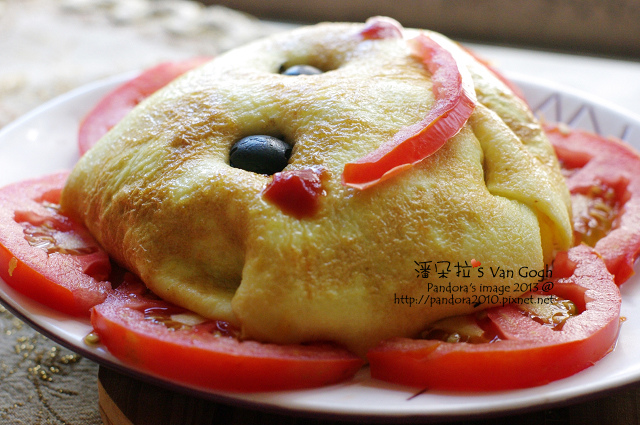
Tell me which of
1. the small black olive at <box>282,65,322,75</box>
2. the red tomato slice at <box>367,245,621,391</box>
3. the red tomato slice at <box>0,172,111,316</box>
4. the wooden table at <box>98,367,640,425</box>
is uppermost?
the small black olive at <box>282,65,322,75</box>

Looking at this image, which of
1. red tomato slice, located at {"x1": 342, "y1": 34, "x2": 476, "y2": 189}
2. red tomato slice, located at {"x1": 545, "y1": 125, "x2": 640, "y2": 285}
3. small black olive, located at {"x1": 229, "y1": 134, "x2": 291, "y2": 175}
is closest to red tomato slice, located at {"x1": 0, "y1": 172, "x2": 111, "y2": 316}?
small black olive, located at {"x1": 229, "y1": 134, "x2": 291, "y2": 175}

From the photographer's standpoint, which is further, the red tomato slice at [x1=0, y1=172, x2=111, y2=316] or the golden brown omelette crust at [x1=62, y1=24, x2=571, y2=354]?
the red tomato slice at [x1=0, y1=172, x2=111, y2=316]

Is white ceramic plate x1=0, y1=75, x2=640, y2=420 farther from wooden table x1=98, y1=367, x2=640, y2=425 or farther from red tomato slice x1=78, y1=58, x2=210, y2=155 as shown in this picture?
red tomato slice x1=78, y1=58, x2=210, y2=155

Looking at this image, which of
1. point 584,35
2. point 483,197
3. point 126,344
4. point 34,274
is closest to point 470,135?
point 483,197

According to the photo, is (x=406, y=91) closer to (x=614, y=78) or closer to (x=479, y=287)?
(x=479, y=287)

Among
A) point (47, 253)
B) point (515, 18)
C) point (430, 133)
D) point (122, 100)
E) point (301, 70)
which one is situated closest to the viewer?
point (430, 133)

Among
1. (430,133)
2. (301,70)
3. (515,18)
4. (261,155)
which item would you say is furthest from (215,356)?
(515,18)

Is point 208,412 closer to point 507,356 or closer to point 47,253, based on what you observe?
point 47,253
